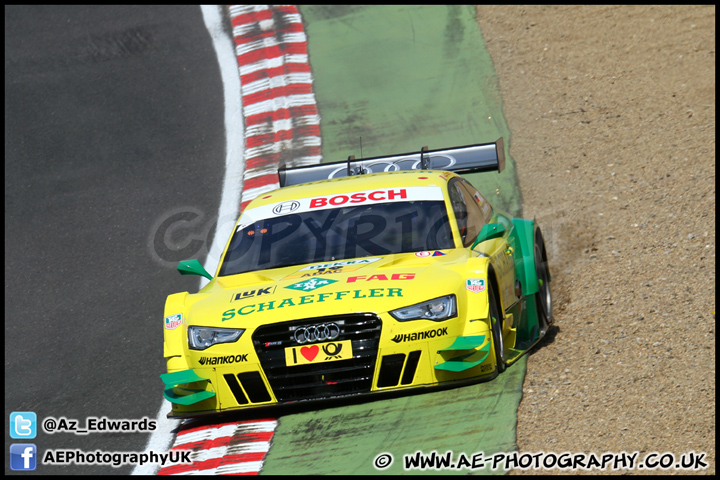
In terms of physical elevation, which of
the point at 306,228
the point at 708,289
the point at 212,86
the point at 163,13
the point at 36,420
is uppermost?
the point at 163,13

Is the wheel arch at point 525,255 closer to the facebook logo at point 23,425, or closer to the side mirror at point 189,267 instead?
the side mirror at point 189,267

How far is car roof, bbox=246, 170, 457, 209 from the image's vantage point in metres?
7.61

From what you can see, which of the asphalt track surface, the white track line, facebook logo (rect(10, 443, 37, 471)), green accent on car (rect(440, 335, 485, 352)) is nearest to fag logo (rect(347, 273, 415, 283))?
green accent on car (rect(440, 335, 485, 352))

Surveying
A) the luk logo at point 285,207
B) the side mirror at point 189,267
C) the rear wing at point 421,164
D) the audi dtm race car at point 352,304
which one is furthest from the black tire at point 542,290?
the side mirror at point 189,267

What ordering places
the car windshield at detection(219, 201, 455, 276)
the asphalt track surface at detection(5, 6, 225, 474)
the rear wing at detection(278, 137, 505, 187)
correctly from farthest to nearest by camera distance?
the rear wing at detection(278, 137, 505, 187) → the asphalt track surface at detection(5, 6, 225, 474) → the car windshield at detection(219, 201, 455, 276)

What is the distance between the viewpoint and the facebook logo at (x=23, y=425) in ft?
22.3

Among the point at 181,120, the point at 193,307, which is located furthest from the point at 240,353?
the point at 181,120

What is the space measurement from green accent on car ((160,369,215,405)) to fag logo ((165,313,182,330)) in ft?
1.20

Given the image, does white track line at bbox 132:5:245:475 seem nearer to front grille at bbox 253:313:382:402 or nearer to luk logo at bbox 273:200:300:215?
front grille at bbox 253:313:382:402

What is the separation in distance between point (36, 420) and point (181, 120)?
23.5ft

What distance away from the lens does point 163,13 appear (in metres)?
16.4

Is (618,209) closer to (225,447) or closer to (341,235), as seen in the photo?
(341,235)

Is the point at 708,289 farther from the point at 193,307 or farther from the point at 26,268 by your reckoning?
the point at 26,268

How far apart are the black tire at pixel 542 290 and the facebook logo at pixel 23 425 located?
389cm
